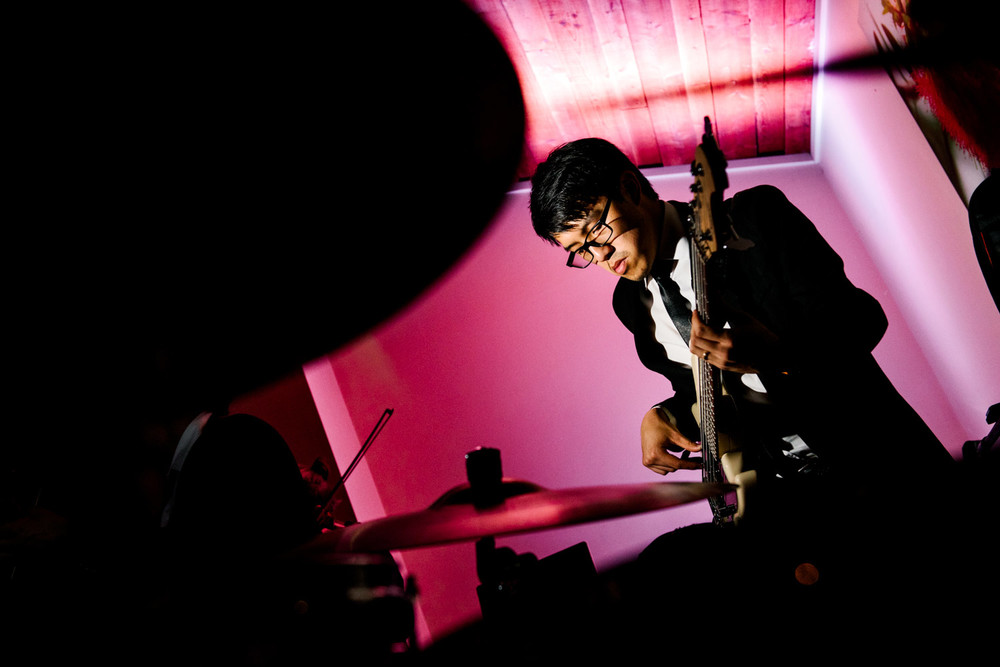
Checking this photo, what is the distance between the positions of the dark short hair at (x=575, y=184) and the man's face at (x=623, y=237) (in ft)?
0.06

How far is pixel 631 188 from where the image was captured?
1451 millimetres

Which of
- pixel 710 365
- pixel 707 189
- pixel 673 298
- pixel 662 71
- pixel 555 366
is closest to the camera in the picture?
pixel 707 189

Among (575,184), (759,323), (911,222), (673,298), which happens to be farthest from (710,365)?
(911,222)

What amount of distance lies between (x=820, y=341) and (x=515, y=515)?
0.71 m

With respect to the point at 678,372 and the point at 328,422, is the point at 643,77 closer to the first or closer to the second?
the point at 678,372

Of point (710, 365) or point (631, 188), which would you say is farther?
point (631, 188)

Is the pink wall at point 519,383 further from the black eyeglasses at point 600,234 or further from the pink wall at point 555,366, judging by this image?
the black eyeglasses at point 600,234

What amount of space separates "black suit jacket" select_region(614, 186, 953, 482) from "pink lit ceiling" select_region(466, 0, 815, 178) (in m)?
0.98

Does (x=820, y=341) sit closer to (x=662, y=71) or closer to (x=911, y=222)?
(x=911, y=222)

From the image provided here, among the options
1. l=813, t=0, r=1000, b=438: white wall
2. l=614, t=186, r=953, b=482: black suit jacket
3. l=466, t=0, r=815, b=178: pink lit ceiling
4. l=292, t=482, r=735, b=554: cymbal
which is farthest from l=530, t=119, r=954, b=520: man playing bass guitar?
l=466, t=0, r=815, b=178: pink lit ceiling

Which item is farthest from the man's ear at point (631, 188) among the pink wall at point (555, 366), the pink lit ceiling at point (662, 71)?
the pink wall at point (555, 366)

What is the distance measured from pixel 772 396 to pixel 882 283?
4.95ft

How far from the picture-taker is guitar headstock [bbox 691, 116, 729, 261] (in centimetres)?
109

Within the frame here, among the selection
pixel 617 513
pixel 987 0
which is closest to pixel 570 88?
pixel 987 0
